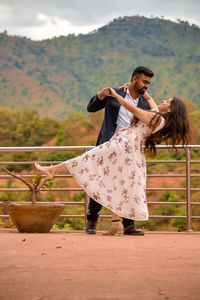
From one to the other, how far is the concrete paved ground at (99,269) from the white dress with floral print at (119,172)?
400 mm

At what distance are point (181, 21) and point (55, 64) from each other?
66.5ft

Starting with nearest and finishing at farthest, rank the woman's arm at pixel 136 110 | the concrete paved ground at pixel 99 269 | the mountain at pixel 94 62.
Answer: the concrete paved ground at pixel 99 269
the woman's arm at pixel 136 110
the mountain at pixel 94 62

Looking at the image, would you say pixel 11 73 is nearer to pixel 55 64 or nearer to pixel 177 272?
pixel 55 64

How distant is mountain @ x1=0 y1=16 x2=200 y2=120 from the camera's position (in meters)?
62.9

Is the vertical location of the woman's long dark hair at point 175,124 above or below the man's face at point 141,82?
below

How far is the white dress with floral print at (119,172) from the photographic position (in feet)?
15.4

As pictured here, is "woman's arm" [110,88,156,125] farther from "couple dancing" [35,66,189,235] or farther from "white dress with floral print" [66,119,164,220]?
"white dress with floral print" [66,119,164,220]

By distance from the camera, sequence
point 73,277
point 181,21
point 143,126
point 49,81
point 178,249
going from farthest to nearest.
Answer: point 181,21
point 49,81
point 143,126
point 178,249
point 73,277

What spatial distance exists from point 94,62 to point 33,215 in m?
67.8

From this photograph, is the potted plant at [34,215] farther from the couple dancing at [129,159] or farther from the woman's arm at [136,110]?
the woman's arm at [136,110]

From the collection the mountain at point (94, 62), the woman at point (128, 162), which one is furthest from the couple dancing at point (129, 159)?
the mountain at point (94, 62)

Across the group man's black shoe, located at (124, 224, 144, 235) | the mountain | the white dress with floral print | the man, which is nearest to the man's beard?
the man

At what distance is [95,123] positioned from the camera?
55.3 metres

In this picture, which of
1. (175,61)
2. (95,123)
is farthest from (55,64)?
(95,123)
